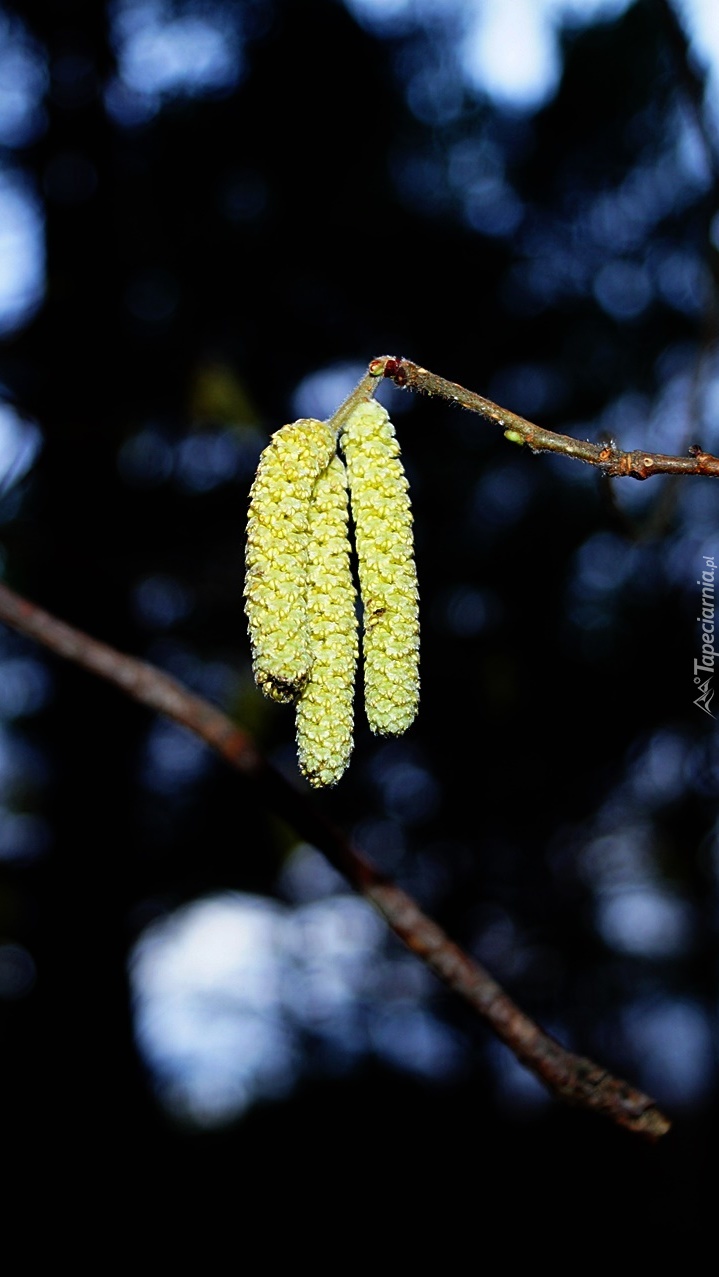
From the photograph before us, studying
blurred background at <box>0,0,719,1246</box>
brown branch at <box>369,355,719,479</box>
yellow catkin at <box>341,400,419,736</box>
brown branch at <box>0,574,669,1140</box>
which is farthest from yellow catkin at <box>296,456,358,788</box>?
blurred background at <box>0,0,719,1246</box>

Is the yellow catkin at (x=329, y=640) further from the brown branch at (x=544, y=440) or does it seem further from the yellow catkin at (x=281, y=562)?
the brown branch at (x=544, y=440)

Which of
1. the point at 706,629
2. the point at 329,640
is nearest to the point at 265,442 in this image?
the point at 706,629

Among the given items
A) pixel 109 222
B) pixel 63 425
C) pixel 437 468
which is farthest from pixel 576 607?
pixel 63 425

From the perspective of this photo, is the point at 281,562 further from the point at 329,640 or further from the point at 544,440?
the point at 544,440

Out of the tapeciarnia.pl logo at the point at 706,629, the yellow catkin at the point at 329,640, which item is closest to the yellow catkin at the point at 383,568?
the yellow catkin at the point at 329,640

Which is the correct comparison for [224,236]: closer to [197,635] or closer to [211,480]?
[211,480]

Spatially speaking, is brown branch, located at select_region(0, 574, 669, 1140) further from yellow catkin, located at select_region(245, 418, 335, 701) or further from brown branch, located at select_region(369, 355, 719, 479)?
brown branch, located at select_region(369, 355, 719, 479)
